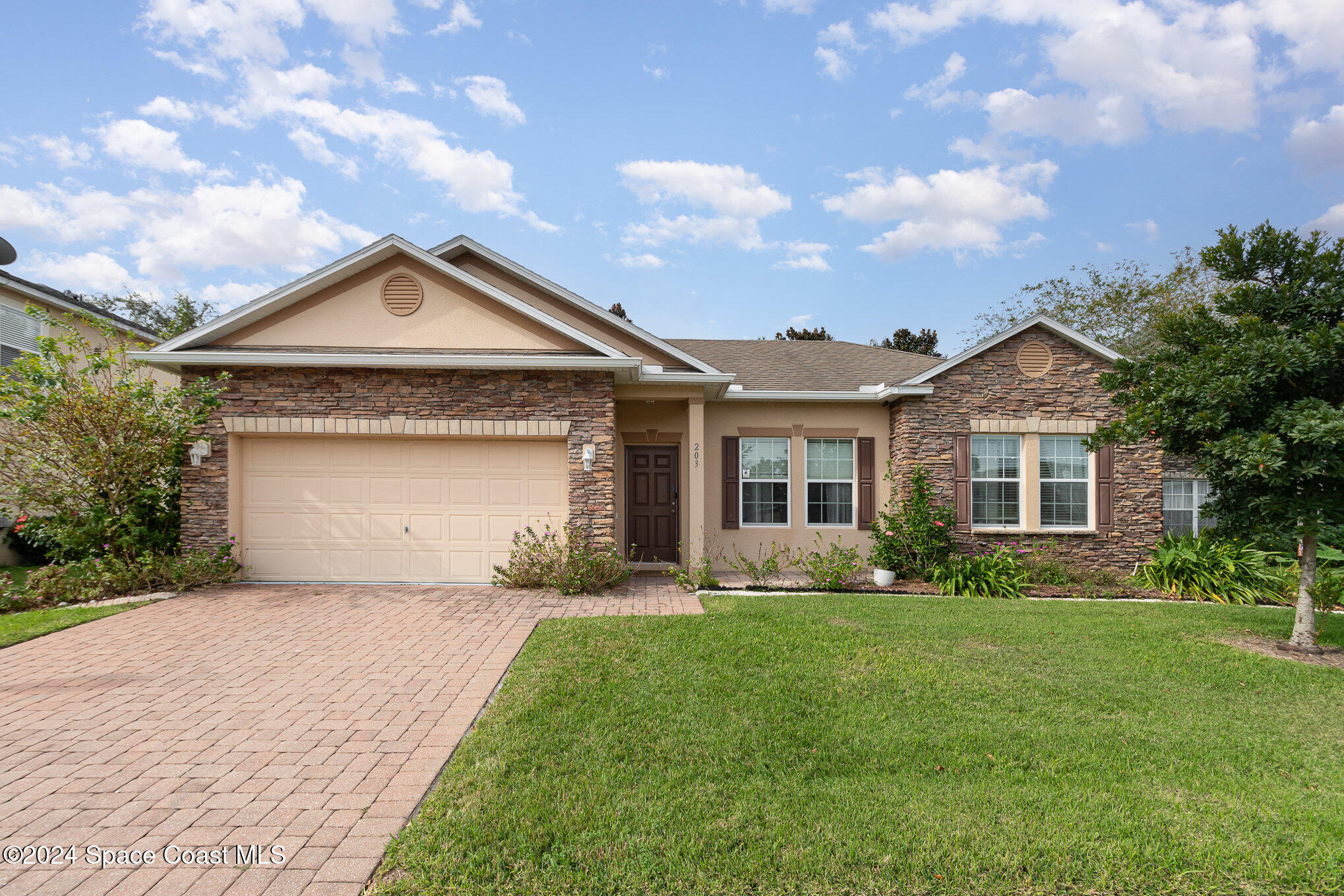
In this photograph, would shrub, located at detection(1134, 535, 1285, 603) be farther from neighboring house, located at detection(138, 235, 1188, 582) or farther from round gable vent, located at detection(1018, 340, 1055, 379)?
round gable vent, located at detection(1018, 340, 1055, 379)

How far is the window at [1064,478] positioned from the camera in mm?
10844

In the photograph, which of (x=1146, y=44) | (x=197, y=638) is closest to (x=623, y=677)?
(x=197, y=638)

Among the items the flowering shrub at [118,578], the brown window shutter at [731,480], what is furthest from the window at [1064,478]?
the flowering shrub at [118,578]

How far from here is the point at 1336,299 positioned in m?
6.25

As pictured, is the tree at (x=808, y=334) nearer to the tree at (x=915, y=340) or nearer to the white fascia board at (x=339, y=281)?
the tree at (x=915, y=340)

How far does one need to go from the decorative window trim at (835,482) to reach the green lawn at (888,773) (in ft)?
16.1

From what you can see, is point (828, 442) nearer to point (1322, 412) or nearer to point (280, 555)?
point (1322, 412)

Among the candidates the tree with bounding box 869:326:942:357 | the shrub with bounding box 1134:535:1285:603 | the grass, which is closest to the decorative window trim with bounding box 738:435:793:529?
the shrub with bounding box 1134:535:1285:603

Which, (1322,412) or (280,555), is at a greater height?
(1322,412)

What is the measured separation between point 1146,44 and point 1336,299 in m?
6.53

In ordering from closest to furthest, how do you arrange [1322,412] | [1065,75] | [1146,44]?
[1322,412] → [1146,44] → [1065,75]

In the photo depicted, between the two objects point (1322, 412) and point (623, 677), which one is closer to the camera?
point (623, 677)

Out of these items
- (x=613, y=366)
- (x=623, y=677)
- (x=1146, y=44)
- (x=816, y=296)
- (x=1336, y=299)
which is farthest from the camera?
(x=816, y=296)

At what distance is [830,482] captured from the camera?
11.5 m
